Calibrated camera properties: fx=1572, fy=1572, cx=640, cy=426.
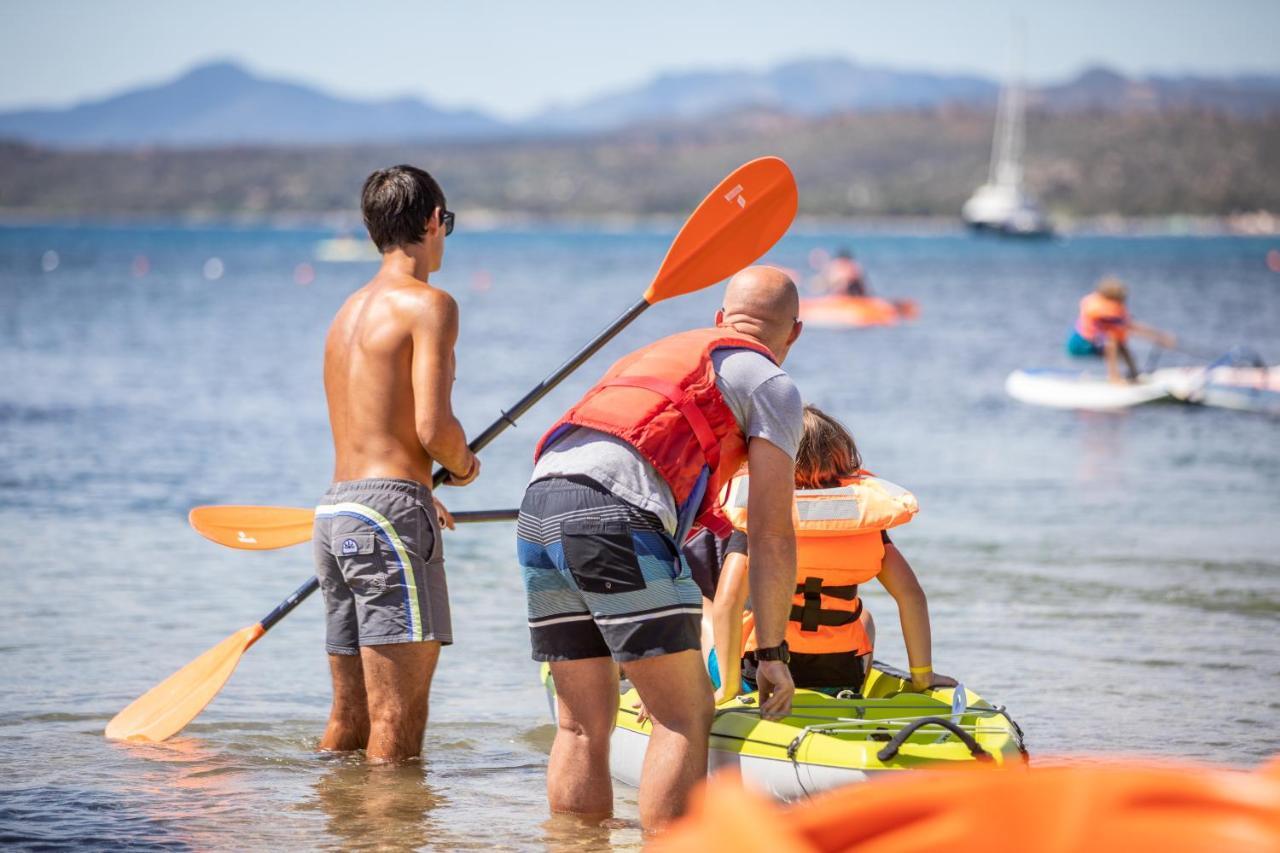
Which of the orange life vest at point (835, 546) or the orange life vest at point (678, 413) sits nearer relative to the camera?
the orange life vest at point (678, 413)

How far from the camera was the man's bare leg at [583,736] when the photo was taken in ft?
13.3

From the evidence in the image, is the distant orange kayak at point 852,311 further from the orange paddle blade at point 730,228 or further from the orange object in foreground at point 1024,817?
the orange object in foreground at point 1024,817

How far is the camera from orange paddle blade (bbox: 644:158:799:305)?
5.23 meters

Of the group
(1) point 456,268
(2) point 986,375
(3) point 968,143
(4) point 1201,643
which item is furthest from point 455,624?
(3) point 968,143

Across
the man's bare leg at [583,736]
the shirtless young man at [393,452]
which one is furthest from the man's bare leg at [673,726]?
the shirtless young man at [393,452]

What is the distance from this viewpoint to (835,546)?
4785 millimetres

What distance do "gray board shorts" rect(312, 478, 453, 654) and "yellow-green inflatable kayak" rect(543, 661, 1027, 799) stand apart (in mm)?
798

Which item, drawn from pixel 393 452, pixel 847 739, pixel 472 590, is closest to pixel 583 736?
pixel 847 739

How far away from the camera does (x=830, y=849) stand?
229 cm

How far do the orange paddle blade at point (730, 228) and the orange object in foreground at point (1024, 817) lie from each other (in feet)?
10.0

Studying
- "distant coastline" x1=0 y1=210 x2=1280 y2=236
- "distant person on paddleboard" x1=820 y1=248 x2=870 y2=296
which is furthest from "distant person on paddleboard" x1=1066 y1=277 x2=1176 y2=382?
"distant coastline" x1=0 y1=210 x2=1280 y2=236

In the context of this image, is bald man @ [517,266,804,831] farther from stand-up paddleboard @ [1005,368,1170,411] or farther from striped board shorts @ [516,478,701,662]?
stand-up paddleboard @ [1005,368,1170,411]

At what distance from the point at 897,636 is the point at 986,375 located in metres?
15.3

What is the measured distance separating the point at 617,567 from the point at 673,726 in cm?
44
